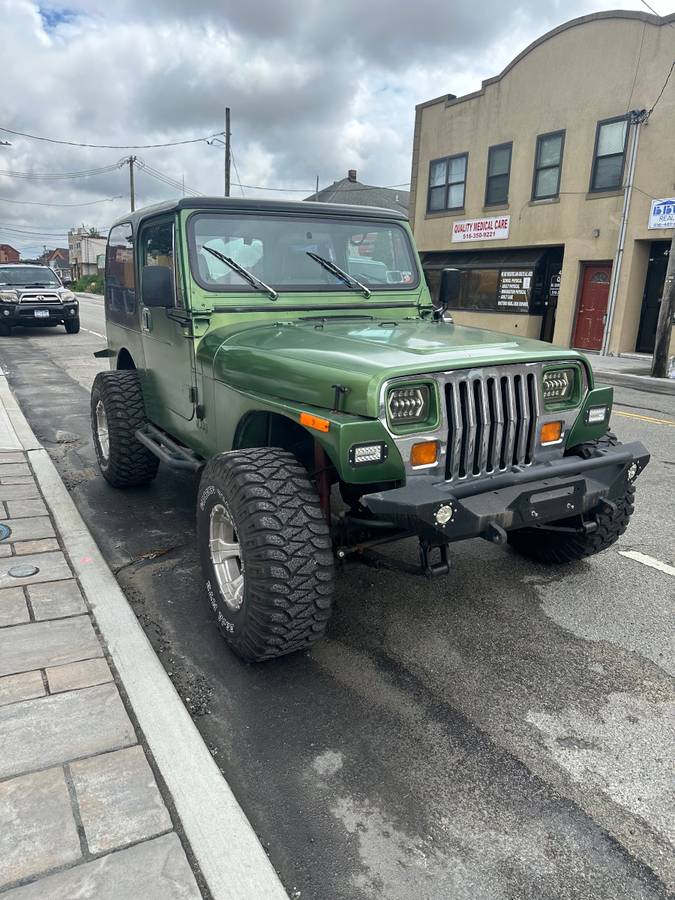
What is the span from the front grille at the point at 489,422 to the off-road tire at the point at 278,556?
0.66m

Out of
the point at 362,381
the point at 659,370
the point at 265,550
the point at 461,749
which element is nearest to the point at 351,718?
the point at 461,749

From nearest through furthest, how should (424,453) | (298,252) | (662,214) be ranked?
(424,453), (298,252), (662,214)

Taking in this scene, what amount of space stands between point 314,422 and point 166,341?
6.70ft

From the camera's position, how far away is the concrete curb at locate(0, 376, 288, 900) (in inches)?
79.7

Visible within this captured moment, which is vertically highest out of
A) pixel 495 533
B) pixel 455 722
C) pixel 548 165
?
pixel 548 165

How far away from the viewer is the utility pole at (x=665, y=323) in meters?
13.6

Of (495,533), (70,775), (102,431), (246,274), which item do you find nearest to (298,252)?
(246,274)

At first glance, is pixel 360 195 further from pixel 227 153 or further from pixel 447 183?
pixel 447 183

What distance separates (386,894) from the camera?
6.57 ft

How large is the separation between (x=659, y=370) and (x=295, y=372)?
42.4 feet

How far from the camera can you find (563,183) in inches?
681

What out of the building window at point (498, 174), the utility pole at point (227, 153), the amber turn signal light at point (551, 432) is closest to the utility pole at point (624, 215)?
the building window at point (498, 174)

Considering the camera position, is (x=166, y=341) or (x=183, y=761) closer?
(x=183, y=761)

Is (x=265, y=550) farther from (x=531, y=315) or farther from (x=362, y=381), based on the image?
(x=531, y=315)
